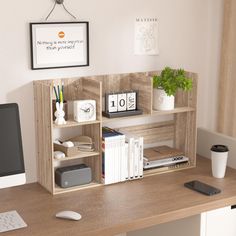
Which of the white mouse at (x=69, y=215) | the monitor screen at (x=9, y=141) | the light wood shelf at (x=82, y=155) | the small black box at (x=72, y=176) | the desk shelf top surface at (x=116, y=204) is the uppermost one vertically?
the monitor screen at (x=9, y=141)

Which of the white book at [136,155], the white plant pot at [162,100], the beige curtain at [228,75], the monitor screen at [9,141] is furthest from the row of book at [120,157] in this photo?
the beige curtain at [228,75]

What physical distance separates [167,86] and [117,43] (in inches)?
15.0

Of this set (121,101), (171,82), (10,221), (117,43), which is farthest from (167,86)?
(10,221)

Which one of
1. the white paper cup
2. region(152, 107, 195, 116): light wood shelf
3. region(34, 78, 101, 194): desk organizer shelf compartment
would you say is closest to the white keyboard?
region(34, 78, 101, 194): desk organizer shelf compartment

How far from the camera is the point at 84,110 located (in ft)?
8.30

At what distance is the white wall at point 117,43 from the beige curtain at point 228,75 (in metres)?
0.07

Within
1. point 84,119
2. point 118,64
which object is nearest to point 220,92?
point 118,64

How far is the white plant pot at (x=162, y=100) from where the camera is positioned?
276 centimetres

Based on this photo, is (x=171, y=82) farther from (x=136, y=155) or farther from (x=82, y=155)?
(x=82, y=155)

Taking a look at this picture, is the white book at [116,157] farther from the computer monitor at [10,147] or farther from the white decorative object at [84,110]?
the computer monitor at [10,147]

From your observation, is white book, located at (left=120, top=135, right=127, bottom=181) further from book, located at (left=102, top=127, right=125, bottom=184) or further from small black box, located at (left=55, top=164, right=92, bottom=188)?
small black box, located at (left=55, top=164, right=92, bottom=188)

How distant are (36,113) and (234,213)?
3.78 ft

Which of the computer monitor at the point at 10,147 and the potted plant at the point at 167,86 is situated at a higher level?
the potted plant at the point at 167,86

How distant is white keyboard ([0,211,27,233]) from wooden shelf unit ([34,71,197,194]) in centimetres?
33
